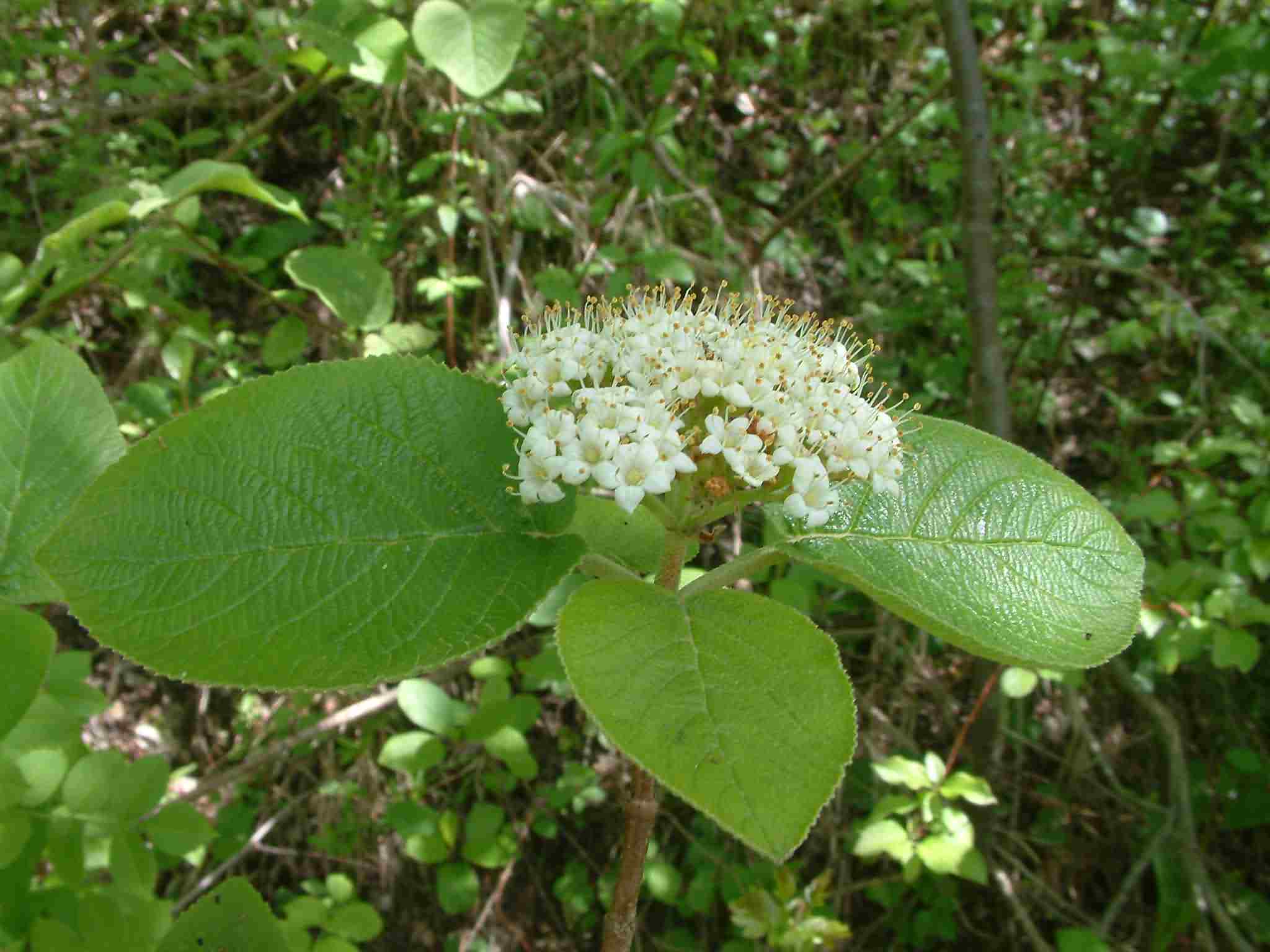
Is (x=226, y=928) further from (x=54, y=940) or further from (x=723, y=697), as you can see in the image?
(x=723, y=697)

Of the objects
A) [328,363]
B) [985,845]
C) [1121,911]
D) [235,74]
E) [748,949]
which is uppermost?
[328,363]

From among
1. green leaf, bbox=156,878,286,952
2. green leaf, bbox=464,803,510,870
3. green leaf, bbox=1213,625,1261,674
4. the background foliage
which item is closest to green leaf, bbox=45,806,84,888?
the background foliage

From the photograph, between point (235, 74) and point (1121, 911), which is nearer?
point (1121, 911)

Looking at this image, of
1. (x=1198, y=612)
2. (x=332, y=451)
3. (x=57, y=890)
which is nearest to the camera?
(x=332, y=451)

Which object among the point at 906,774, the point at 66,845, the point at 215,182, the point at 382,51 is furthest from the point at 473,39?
the point at 906,774

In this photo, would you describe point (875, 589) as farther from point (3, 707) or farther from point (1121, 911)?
point (1121, 911)

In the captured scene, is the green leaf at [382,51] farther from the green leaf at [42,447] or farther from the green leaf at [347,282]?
the green leaf at [42,447]

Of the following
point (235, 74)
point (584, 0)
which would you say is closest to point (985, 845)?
point (584, 0)

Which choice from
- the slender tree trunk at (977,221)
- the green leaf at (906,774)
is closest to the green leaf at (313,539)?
the green leaf at (906,774)
